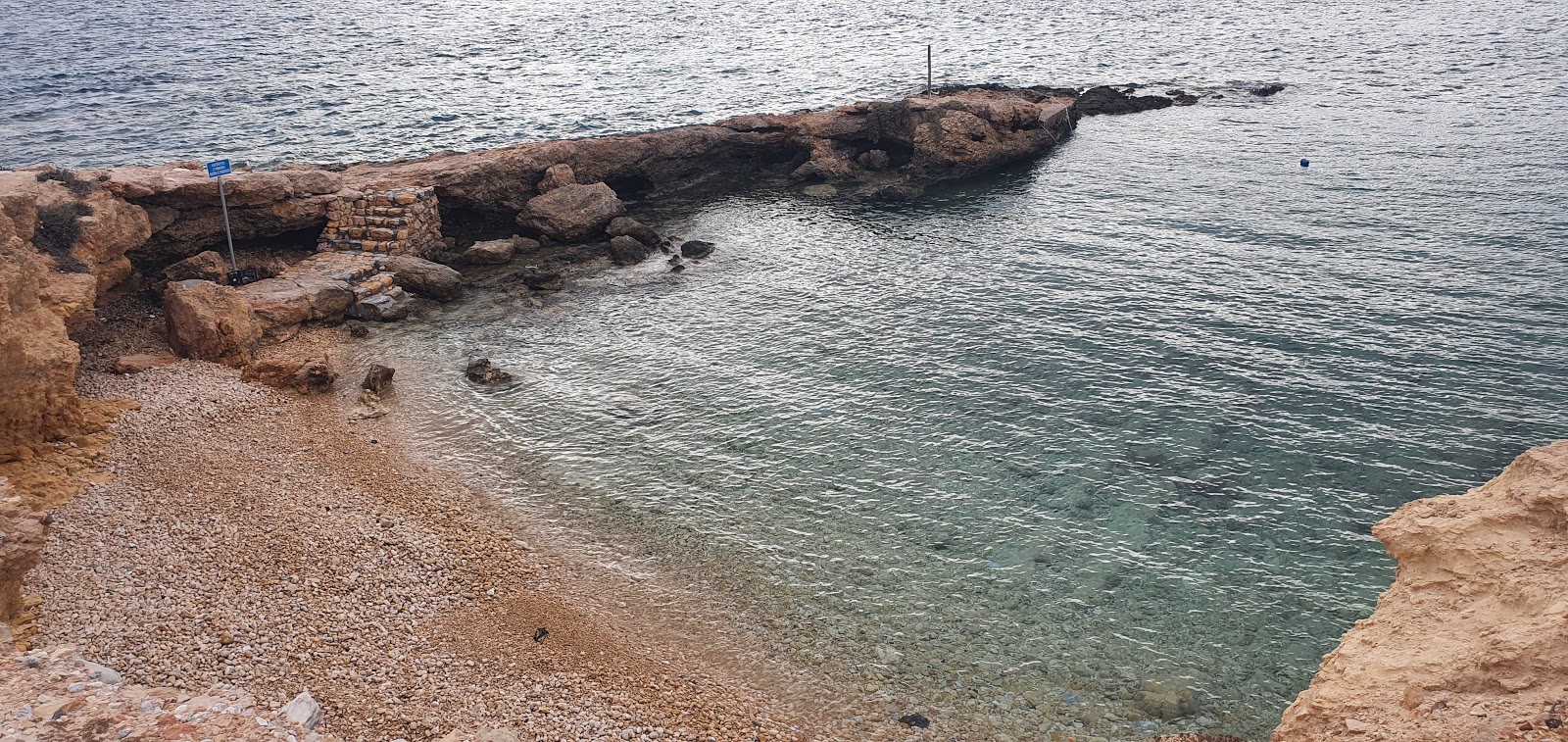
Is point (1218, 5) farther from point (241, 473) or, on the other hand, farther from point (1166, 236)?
point (241, 473)

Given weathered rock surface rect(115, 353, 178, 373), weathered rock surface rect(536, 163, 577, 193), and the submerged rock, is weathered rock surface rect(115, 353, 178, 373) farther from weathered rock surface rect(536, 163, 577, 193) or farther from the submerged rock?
weathered rock surface rect(536, 163, 577, 193)

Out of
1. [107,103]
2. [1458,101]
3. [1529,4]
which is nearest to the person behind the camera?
[1458,101]

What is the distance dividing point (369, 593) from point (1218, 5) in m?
83.6

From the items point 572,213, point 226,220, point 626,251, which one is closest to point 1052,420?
point 626,251

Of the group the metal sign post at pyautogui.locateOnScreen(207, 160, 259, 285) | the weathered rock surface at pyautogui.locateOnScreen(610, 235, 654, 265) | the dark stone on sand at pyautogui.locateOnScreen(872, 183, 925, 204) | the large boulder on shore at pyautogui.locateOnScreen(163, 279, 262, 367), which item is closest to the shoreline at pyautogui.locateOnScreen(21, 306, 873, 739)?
the large boulder on shore at pyautogui.locateOnScreen(163, 279, 262, 367)

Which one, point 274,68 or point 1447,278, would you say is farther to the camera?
point 274,68

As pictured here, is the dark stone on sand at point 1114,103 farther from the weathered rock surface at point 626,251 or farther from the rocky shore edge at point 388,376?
the weathered rock surface at point 626,251

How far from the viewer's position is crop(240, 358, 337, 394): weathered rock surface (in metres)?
23.4

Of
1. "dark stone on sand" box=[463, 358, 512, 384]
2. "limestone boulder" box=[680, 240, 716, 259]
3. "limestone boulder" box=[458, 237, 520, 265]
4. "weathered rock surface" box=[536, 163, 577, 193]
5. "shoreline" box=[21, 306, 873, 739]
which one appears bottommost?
"shoreline" box=[21, 306, 873, 739]

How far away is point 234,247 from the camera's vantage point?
31.0m

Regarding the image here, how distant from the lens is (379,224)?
3173 centimetres

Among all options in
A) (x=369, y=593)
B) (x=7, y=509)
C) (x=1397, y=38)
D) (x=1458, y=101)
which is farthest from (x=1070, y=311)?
(x=1397, y=38)

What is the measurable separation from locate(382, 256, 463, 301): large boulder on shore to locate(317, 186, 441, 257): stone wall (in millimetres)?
1627

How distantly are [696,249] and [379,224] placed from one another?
10143 millimetres
